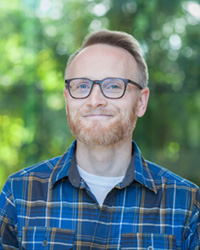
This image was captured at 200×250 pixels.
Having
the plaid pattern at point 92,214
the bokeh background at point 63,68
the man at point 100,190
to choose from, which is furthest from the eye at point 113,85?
the bokeh background at point 63,68

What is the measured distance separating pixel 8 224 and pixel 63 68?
2.73 m

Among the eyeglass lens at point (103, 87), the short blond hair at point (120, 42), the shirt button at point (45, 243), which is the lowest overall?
the shirt button at point (45, 243)

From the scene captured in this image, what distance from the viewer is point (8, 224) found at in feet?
6.21

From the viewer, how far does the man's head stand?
76.2 inches

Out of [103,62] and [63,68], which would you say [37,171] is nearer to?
[103,62]

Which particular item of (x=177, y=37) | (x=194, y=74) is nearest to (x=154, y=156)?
(x=194, y=74)

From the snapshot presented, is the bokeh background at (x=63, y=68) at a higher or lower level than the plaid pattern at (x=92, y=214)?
higher

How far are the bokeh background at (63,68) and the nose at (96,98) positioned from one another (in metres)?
2.42

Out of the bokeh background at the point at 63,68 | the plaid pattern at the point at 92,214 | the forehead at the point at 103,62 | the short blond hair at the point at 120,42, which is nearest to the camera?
the plaid pattern at the point at 92,214

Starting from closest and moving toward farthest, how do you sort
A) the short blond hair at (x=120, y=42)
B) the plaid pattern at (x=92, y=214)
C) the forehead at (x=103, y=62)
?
the plaid pattern at (x=92, y=214) → the forehead at (x=103, y=62) → the short blond hair at (x=120, y=42)

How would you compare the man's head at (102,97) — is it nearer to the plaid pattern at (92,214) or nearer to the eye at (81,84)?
the eye at (81,84)

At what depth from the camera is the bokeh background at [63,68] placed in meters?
4.31

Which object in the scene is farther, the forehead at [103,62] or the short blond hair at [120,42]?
the short blond hair at [120,42]

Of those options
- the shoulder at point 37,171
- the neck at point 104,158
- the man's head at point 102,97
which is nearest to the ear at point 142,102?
the man's head at point 102,97
